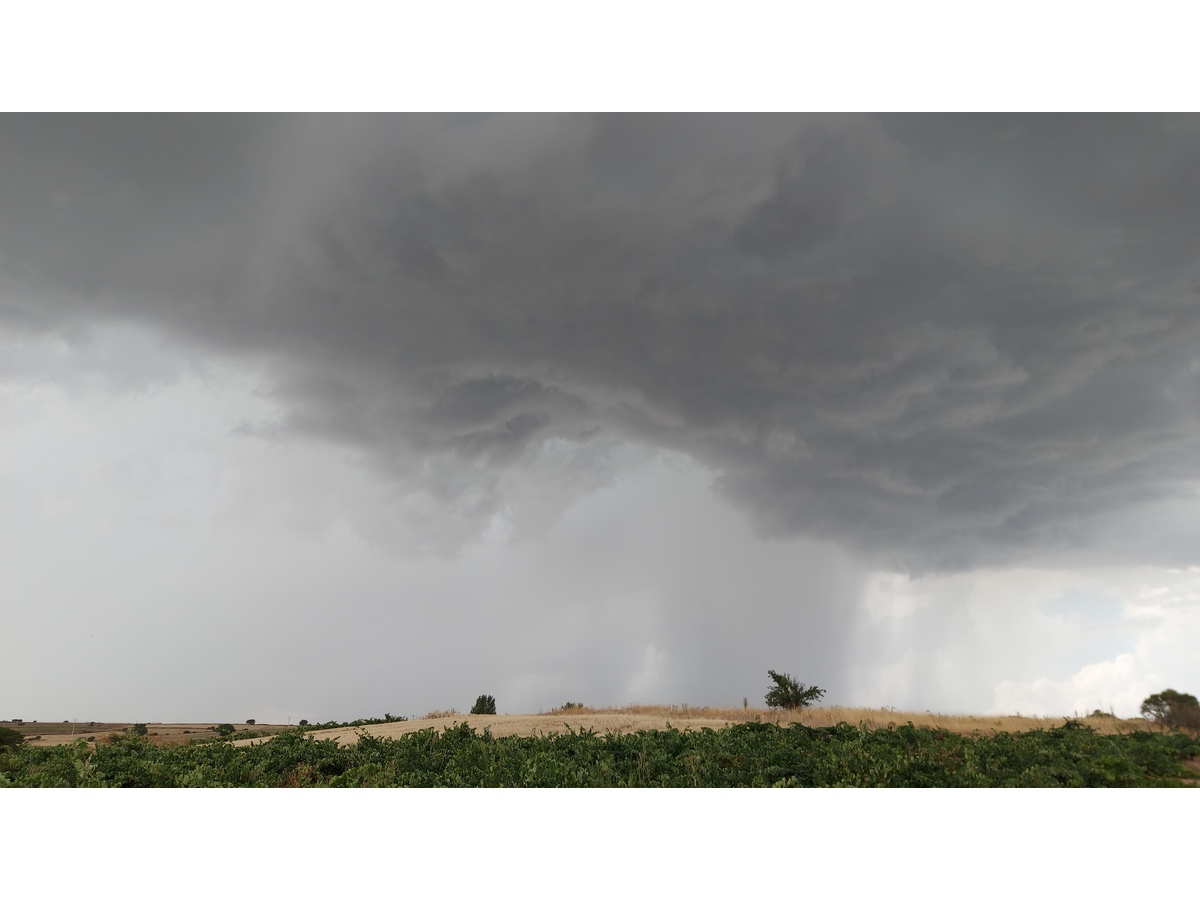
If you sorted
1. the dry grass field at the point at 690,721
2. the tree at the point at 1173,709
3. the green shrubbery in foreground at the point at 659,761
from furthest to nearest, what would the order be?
the dry grass field at the point at 690,721 < the tree at the point at 1173,709 < the green shrubbery in foreground at the point at 659,761

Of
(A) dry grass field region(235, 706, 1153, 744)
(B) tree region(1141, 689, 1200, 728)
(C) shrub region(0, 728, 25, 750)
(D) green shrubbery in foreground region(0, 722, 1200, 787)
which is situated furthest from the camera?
(C) shrub region(0, 728, 25, 750)

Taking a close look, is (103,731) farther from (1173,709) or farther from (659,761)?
(1173,709)

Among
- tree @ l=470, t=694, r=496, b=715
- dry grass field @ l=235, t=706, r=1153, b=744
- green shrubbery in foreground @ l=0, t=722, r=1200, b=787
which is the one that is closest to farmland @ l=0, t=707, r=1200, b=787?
green shrubbery in foreground @ l=0, t=722, r=1200, b=787

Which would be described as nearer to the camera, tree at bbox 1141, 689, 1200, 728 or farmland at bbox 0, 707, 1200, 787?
farmland at bbox 0, 707, 1200, 787

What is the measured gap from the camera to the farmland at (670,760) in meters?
12.5

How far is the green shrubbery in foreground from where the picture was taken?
40.9ft

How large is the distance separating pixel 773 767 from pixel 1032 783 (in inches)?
186

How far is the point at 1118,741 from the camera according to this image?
14.4 m

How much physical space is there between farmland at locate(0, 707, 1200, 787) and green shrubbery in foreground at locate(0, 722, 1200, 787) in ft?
0.08

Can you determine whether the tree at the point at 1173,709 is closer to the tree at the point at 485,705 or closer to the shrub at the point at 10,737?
the tree at the point at 485,705

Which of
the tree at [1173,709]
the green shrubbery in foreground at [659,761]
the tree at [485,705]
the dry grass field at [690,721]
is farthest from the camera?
the tree at [485,705]

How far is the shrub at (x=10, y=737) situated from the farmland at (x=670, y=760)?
13.3ft

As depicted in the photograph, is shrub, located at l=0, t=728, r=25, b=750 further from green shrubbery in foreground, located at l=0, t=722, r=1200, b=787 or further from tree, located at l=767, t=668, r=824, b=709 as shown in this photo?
tree, located at l=767, t=668, r=824, b=709

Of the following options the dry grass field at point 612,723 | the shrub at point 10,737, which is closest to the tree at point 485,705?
the dry grass field at point 612,723
